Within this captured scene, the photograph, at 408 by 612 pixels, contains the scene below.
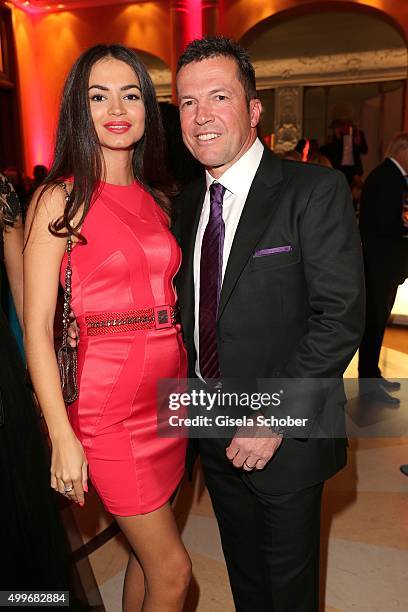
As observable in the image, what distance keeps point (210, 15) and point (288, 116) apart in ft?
17.4

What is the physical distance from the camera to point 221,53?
61.1 inches

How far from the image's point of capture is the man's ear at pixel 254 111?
1633 mm

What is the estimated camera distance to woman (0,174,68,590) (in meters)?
1.67

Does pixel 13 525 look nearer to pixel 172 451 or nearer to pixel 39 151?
pixel 172 451

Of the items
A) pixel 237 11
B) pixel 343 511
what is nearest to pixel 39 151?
pixel 237 11

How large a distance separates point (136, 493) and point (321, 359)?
712 millimetres

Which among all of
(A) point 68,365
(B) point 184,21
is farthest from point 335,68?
(A) point 68,365

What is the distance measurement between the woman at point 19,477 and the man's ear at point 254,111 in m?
0.81

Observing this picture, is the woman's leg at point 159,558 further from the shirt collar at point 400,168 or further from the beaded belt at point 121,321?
the shirt collar at point 400,168

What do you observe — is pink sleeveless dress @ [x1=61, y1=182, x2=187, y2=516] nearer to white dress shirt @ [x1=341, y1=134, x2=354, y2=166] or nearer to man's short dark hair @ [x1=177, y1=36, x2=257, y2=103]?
man's short dark hair @ [x1=177, y1=36, x2=257, y2=103]

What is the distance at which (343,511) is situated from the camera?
2.82m

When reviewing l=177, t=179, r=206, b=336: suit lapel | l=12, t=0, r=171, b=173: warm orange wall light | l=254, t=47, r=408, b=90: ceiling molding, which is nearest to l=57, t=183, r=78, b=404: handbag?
l=177, t=179, r=206, b=336: suit lapel

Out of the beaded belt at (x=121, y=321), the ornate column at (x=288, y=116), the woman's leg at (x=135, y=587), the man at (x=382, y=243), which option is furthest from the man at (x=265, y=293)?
the ornate column at (x=288, y=116)

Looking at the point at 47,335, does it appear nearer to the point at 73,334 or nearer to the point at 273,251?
the point at 73,334
